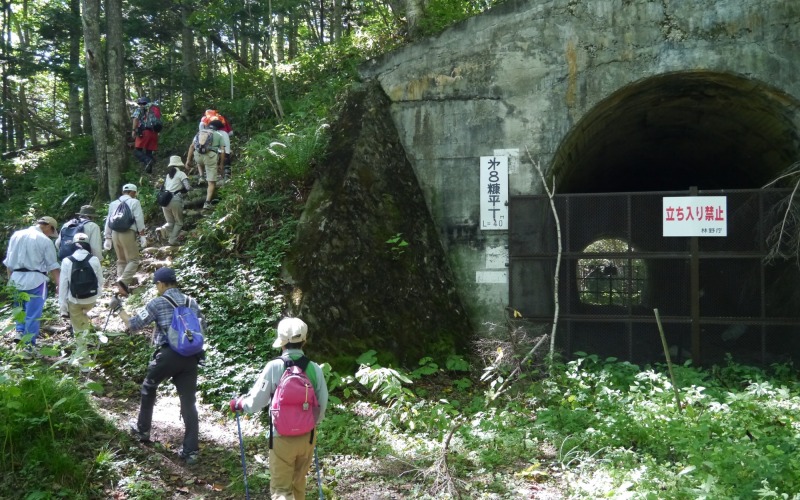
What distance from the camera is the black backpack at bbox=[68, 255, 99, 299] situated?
6879 millimetres

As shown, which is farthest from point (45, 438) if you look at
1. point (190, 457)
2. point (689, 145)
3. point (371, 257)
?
point (689, 145)

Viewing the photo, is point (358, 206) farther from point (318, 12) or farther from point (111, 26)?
point (318, 12)

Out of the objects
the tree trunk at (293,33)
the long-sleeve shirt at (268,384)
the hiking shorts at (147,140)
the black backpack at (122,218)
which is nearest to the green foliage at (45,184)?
the hiking shorts at (147,140)

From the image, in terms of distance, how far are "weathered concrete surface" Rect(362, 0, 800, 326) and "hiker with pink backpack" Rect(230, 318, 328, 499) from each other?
5493 mm

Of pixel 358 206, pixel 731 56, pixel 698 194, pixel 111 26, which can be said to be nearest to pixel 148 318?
pixel 358 206

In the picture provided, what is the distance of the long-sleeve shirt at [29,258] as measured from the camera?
24.3 feet

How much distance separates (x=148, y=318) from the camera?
5.40 metres

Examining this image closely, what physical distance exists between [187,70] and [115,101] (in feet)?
10.9

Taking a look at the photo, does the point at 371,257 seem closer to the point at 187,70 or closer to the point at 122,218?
the point at 122,218

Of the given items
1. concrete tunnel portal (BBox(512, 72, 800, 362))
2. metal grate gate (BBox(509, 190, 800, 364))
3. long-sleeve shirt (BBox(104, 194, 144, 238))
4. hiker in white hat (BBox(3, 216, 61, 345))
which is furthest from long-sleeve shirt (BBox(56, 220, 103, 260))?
concrete tunnel portal (BBox(512, 72, 800, 362))

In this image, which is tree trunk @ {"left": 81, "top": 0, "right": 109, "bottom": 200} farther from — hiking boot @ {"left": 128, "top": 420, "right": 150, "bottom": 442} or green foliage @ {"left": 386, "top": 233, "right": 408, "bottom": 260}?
hiking boot @ {"left": 128, "top": 420, "right": 150, "bottom": 442}

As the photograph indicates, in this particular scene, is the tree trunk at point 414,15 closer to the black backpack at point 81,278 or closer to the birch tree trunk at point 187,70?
the birch tree trunk at point 187,70

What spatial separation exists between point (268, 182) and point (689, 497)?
24.2ft

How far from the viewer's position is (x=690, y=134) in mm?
12047
